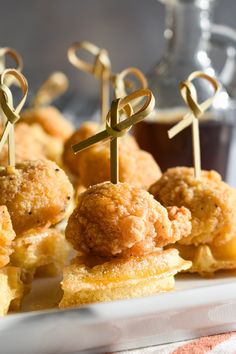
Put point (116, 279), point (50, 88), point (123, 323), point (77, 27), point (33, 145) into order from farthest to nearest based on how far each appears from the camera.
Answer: point (77, 27), point (50, 88), point (33, 145), point (116, 279), point (123, 323)

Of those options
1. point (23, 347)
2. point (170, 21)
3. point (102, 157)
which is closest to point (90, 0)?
point (170, 21)

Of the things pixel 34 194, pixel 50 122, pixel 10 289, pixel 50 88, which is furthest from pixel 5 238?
pixel 50 88

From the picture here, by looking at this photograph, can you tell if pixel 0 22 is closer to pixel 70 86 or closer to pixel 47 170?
pixel 70 86

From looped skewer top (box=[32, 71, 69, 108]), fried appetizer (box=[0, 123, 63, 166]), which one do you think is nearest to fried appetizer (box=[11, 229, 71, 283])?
fried appetizer (box=[0, 123, 63, 166])

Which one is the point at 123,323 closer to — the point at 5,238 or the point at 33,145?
the point at 5,238

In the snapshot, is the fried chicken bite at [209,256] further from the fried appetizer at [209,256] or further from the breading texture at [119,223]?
the breading texture at [119,223]

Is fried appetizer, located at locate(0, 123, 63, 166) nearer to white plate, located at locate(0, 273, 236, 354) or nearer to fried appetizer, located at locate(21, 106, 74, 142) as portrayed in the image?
fried appetizer, located at locate(21, 106, 74, 142)
